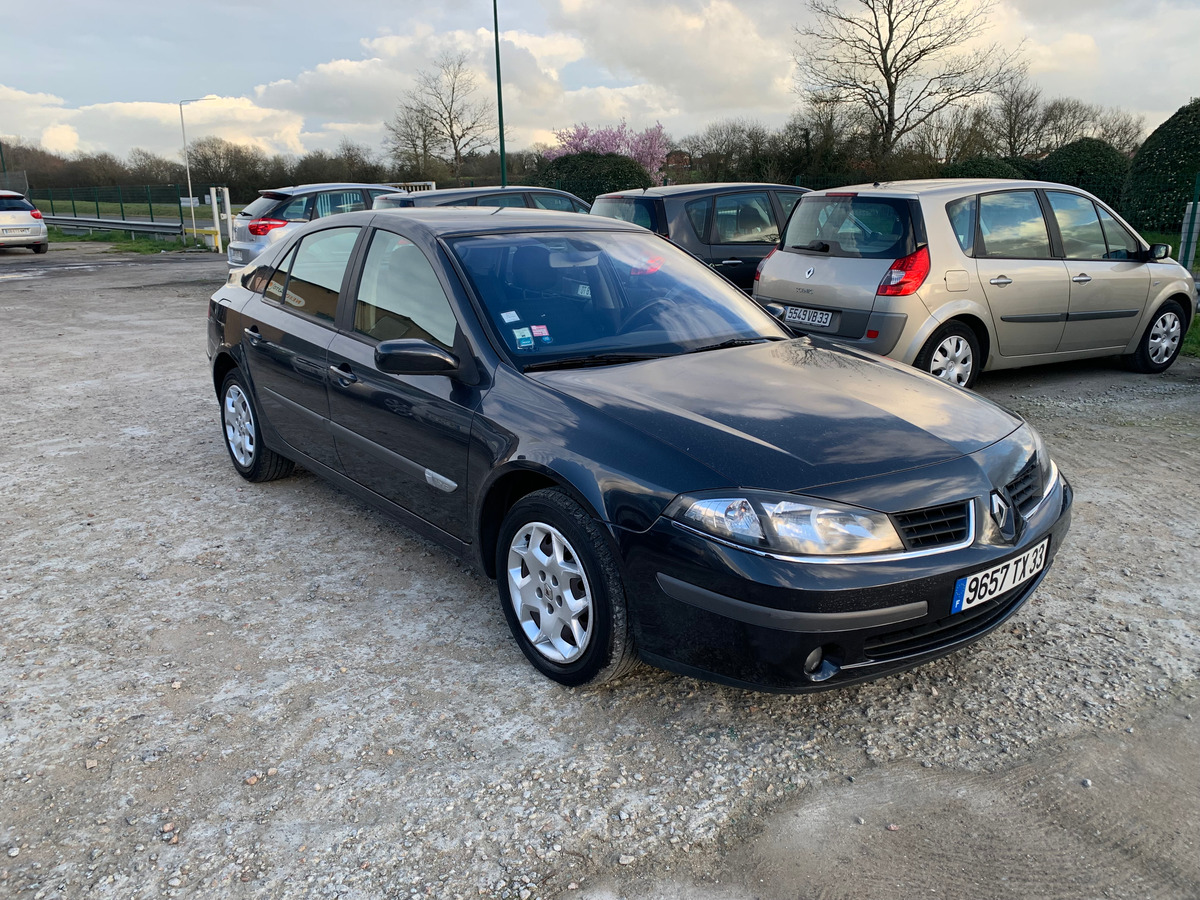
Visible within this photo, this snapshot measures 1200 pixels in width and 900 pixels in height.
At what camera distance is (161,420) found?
6.79 meters

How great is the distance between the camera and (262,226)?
46.0ft

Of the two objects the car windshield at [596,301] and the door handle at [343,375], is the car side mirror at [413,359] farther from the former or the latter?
the door handle at [343,375]

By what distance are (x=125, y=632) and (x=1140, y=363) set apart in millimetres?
7973

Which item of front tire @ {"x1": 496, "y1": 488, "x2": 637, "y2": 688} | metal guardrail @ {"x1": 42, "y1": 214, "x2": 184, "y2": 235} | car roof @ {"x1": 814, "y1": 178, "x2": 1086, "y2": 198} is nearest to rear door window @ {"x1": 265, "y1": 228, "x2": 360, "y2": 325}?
front tire @ {"x1": 496, "y1": 488, "x2": 637, "y2": 688}

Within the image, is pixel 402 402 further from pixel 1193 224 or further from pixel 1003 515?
pixel 1193 224

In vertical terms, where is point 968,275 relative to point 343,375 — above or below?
above

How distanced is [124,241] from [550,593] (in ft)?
108

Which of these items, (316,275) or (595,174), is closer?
(316,275)

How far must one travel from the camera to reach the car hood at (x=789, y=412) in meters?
2.79

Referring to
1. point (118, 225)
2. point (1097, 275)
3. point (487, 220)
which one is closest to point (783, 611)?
point (487, 220)

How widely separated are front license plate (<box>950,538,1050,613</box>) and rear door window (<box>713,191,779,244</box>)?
7011mm

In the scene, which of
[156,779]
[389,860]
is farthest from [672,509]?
[156,779]

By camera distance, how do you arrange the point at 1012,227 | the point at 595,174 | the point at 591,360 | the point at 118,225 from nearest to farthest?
the point at 591,360
the point at 1012,227
the point at 595,174
the point at 118,225

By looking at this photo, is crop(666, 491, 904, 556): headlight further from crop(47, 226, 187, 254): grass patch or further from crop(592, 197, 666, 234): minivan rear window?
crop(47, 226, 187, 254): grass patch
